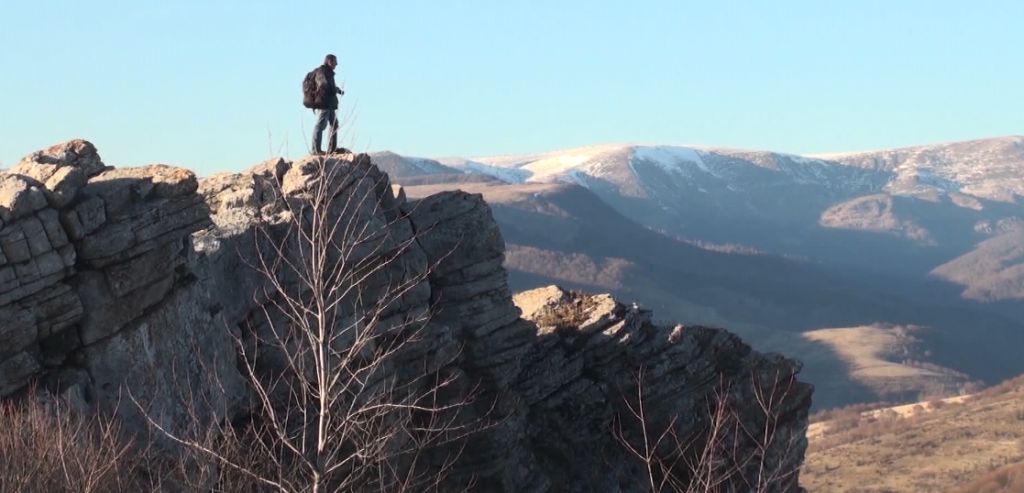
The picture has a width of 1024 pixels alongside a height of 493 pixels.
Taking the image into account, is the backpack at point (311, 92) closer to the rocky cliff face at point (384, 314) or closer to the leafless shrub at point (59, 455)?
the rocky cliff face at point (384, 314)

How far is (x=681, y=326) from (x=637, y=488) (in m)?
6.22

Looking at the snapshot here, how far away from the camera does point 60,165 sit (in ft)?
87.0

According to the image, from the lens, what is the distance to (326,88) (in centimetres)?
3288

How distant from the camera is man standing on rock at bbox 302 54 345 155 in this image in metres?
32.9

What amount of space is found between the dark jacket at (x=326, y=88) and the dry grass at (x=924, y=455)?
412 ft

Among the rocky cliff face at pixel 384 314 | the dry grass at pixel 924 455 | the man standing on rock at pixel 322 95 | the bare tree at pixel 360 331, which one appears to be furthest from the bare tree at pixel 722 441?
the dry grass at pixel 924 455

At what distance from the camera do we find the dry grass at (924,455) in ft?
509

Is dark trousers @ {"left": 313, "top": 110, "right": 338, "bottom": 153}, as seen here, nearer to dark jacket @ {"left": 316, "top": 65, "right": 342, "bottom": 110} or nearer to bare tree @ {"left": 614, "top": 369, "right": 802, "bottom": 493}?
dark jacket @ {"left": 316, "top": 65, "right": 342, "bottom": 110}

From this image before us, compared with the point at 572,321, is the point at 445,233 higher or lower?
higher

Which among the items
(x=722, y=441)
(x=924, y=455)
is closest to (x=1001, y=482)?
(x=924, y=455)

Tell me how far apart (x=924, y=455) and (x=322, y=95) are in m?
154

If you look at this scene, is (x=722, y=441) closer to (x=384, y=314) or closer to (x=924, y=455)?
(x=384, y=314)

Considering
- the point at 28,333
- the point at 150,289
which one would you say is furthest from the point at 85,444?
the point at 150,289

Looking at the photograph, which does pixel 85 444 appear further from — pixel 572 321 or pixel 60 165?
pixel 572 321
